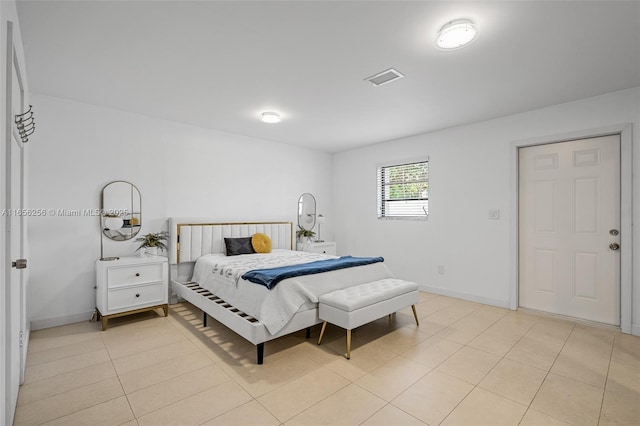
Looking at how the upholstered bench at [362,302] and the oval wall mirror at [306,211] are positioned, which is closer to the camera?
the upholstered bench at [362,302]

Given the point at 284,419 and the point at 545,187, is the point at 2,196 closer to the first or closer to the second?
the point at 284,419

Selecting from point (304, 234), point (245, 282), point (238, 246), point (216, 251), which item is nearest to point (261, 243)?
point (238, 246)

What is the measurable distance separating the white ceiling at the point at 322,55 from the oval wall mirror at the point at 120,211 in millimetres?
980

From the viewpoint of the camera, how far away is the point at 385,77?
2816mm

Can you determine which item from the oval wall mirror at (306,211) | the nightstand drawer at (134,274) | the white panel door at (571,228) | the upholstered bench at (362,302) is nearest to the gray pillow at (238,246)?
the nightstand drawer at (134,274)

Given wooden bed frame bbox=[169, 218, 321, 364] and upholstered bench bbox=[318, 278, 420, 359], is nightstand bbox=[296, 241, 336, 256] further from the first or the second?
upholstered bench bbox=[318, 278, 420, 359]

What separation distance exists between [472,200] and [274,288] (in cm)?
312

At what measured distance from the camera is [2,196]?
1479 millimetres

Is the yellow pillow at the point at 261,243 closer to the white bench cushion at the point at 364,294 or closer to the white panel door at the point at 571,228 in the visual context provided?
the white bench cushion at the point at 364,294

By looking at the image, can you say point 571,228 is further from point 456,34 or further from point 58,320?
point 58,320

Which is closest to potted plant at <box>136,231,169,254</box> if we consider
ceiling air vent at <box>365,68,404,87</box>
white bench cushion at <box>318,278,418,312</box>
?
white bench cushion at <box>318,278,418,312</box>

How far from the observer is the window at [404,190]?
4914 mm

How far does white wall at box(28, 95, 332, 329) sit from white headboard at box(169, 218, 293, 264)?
17cm

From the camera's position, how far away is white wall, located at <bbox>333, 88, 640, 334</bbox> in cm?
330
